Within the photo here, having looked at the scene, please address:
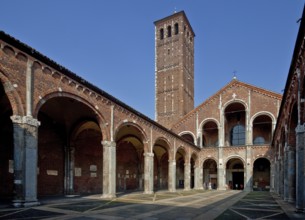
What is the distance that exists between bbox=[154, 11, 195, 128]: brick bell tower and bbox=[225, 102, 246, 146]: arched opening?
9.03 metres

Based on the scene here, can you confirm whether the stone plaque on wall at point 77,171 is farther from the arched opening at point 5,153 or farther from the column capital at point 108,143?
the column capital at point 108,143

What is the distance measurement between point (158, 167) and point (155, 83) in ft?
58.7

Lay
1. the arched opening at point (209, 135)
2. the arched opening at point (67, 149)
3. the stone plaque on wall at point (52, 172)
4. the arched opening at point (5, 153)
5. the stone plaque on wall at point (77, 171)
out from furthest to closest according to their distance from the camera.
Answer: the arched opening at point (209, 135) → the stone plaque on wall at point (77, 171) → the stone plaque on wall at point (52, 172) → the arched opening at point (67, 149) → the arched opening at point (5, 153)

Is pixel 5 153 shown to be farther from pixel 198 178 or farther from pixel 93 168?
pixel 198 178

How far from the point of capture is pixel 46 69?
1322cm

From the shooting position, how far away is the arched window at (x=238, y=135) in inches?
1454

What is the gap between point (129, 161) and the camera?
2908 cm

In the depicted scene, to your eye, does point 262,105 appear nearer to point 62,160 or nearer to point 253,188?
point 253,188

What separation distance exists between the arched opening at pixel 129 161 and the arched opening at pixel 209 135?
41.2 feet

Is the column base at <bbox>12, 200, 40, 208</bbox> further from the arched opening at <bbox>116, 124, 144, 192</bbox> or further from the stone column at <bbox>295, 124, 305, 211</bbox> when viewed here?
the arched opening at <bbox>116, 124, 144, 192</bbox>

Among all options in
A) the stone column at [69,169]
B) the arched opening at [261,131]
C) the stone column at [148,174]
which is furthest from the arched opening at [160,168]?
the stone column at [69,169]

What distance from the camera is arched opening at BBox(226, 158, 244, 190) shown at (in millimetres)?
36594

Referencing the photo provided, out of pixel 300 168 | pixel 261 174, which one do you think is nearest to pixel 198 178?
pixel 261 174

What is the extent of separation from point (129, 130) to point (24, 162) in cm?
1343
